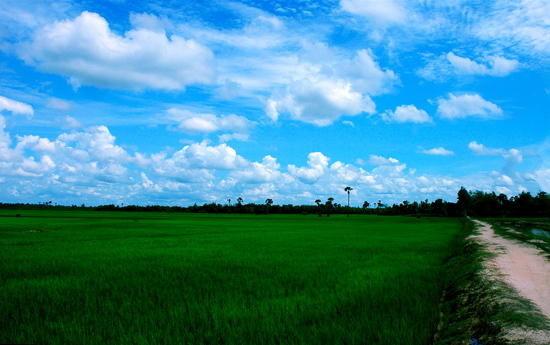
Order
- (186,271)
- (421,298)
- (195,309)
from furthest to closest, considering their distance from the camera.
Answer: (186,271) → (421,298) → (195,309)

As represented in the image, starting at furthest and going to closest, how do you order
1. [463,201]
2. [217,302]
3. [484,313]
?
[463,201]
[217,302]
[484,313]

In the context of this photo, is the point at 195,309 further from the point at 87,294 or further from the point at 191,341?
the point at 87,294

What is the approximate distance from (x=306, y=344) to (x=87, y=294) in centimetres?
545

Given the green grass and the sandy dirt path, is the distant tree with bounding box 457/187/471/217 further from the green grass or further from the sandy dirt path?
the green grass

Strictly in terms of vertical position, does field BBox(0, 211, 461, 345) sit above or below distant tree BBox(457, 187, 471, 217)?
below

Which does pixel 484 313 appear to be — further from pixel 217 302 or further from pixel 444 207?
pixel 444 207

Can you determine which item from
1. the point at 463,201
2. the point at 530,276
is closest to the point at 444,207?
the point at 463,201

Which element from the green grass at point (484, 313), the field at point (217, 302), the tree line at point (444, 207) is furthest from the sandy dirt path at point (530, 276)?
the tree line at point (444, 207)

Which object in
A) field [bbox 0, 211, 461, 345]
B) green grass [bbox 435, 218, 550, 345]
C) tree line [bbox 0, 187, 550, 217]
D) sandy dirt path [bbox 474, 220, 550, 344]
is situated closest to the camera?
green grass [bbox 435, 218, 550, 345]

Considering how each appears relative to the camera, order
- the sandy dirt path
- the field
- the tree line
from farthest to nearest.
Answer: the tree line → the sandy dirt path → the field

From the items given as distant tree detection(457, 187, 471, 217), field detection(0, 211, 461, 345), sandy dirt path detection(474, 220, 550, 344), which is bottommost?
field detection(0, 211, 461, 345)

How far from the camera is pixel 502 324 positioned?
5.46 metres

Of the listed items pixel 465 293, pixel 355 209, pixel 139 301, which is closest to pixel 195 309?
pixel 139 301

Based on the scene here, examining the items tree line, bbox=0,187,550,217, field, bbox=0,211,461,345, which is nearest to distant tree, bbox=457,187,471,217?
tree line, bbox=0,187,550,217
